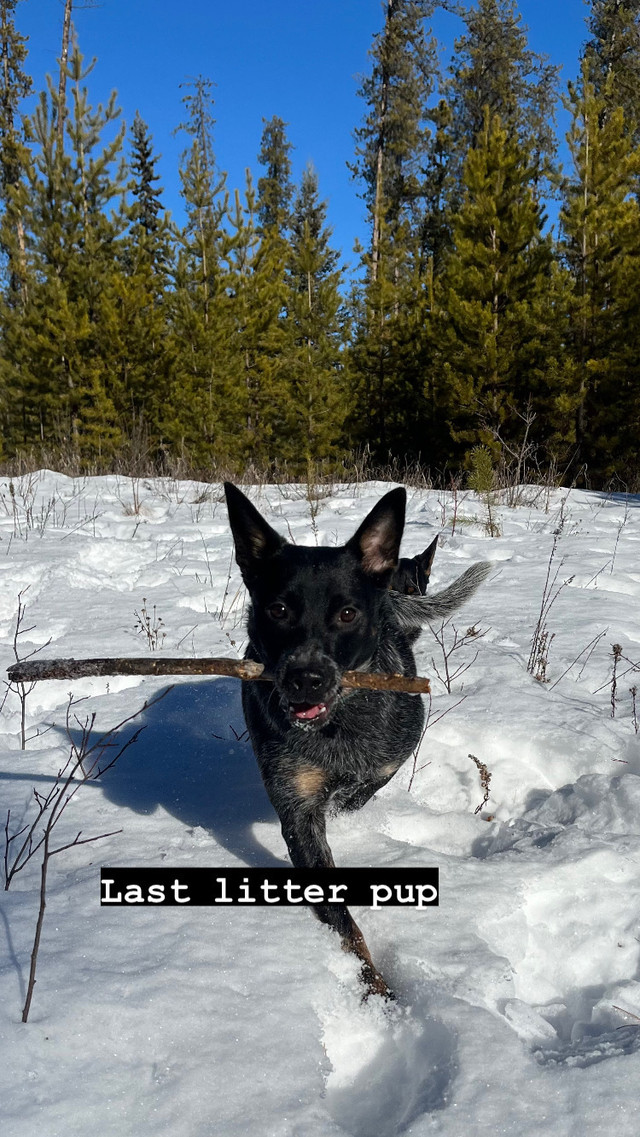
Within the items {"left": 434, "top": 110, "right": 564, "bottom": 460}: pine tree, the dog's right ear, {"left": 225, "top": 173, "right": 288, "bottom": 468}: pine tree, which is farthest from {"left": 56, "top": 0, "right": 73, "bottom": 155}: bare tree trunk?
the dog's right ear

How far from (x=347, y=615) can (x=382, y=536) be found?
39 cm

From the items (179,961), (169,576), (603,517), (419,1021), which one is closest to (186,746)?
(179,961)

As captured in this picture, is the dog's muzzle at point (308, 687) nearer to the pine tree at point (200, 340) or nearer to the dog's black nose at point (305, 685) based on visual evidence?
the dog's black nose at point (305, 685)

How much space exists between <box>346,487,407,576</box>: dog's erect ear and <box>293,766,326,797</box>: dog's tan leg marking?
778 millimetres

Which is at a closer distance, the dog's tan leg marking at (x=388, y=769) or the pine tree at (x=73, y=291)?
the dog's tan leg marking at (x=388, y=769)

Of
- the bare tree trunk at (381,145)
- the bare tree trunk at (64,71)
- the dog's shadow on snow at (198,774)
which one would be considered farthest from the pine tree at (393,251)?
the dog's shadow on snow at (198,774)

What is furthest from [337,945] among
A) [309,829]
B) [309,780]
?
[309,780]

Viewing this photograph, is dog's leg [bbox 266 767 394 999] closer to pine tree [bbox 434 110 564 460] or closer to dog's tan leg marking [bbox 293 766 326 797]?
dog's tan leg marking [bbox 293 766 326 797]

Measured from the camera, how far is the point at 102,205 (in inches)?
702

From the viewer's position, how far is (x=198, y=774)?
9.46 ft

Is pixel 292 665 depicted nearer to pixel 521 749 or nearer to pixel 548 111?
pixel 521 749

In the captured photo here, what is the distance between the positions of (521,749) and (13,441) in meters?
20.1

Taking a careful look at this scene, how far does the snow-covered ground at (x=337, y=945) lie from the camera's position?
1.36 metres

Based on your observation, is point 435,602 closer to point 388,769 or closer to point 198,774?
point 388,769
